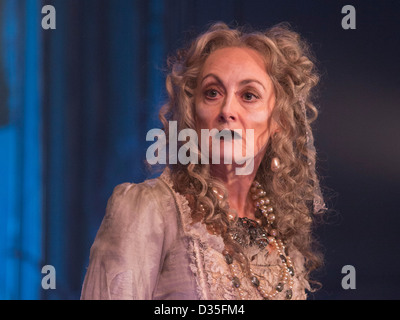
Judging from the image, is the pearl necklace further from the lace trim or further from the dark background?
the dark background

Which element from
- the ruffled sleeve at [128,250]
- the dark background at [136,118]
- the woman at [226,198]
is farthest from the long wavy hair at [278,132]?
the dark background at [136,118]

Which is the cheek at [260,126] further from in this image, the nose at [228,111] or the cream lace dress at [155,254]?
the cream lace dress at [155,254]

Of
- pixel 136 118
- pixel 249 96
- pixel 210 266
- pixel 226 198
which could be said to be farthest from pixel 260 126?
pixel 136 118

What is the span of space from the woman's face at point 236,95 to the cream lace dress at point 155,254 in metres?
0.20

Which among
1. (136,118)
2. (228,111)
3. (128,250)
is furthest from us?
(136,118)

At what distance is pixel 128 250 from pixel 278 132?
536 millimetres

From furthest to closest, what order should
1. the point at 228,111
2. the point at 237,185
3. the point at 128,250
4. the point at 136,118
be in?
the point at 136,118 < the point at 237,185 < the point at 228,111 < the point at 128,250

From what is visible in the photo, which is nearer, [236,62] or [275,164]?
[236,62]

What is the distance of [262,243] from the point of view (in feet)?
4.69

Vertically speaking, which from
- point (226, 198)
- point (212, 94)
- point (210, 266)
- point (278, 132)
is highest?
point (212, 94)

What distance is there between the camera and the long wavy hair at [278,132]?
135 centimetres

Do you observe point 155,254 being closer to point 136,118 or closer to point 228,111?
point 228,111

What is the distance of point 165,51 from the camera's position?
2.11 metres
